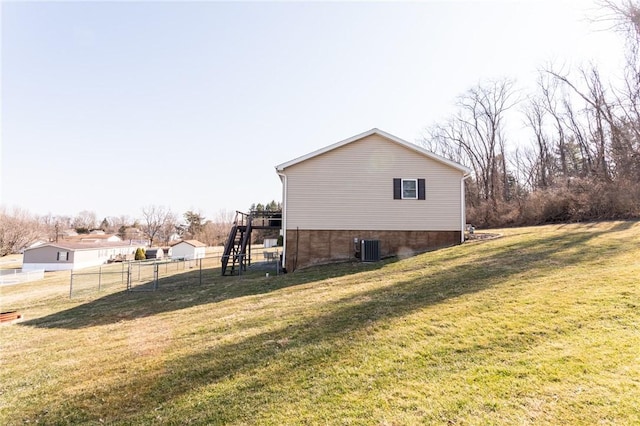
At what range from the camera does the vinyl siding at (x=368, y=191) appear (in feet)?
42.2

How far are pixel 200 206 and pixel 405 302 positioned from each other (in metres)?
68.7

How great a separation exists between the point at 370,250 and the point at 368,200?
7.08 ft

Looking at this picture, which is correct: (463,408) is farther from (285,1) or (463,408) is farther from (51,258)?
(51,258)

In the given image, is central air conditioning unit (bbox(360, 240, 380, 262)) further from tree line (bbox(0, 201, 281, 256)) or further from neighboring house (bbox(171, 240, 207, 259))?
tree line (bbox(0, 201, 281, 256))

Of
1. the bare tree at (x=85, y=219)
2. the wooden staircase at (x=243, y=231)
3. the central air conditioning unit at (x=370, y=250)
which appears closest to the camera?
the central air conditioning unit at (x=370, y=250)

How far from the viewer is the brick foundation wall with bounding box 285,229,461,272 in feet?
42.0

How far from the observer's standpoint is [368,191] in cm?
1298

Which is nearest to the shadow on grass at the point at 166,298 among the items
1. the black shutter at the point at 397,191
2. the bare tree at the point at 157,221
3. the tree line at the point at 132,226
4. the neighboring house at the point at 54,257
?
the black shutter at the point at 397,191

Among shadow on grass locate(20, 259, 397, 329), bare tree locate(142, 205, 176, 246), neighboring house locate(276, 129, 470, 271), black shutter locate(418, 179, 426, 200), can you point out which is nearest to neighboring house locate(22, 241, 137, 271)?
shadow on grass locate(20, 259, 397, 329)

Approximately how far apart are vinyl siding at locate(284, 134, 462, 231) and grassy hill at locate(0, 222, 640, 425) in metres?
4.75

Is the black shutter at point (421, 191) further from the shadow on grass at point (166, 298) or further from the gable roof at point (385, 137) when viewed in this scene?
the shadow on grass at point (166, 298)

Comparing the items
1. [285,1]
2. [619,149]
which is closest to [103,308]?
[285,1]

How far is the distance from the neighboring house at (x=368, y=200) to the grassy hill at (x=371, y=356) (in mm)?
4512

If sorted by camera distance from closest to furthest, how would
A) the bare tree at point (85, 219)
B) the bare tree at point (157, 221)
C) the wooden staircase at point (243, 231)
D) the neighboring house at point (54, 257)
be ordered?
the wooden staircase at point (243, 231) < the neighboring house at point (54, 257) < the bare tree at point (157, 221) < the bare tree at point (85, 219)
